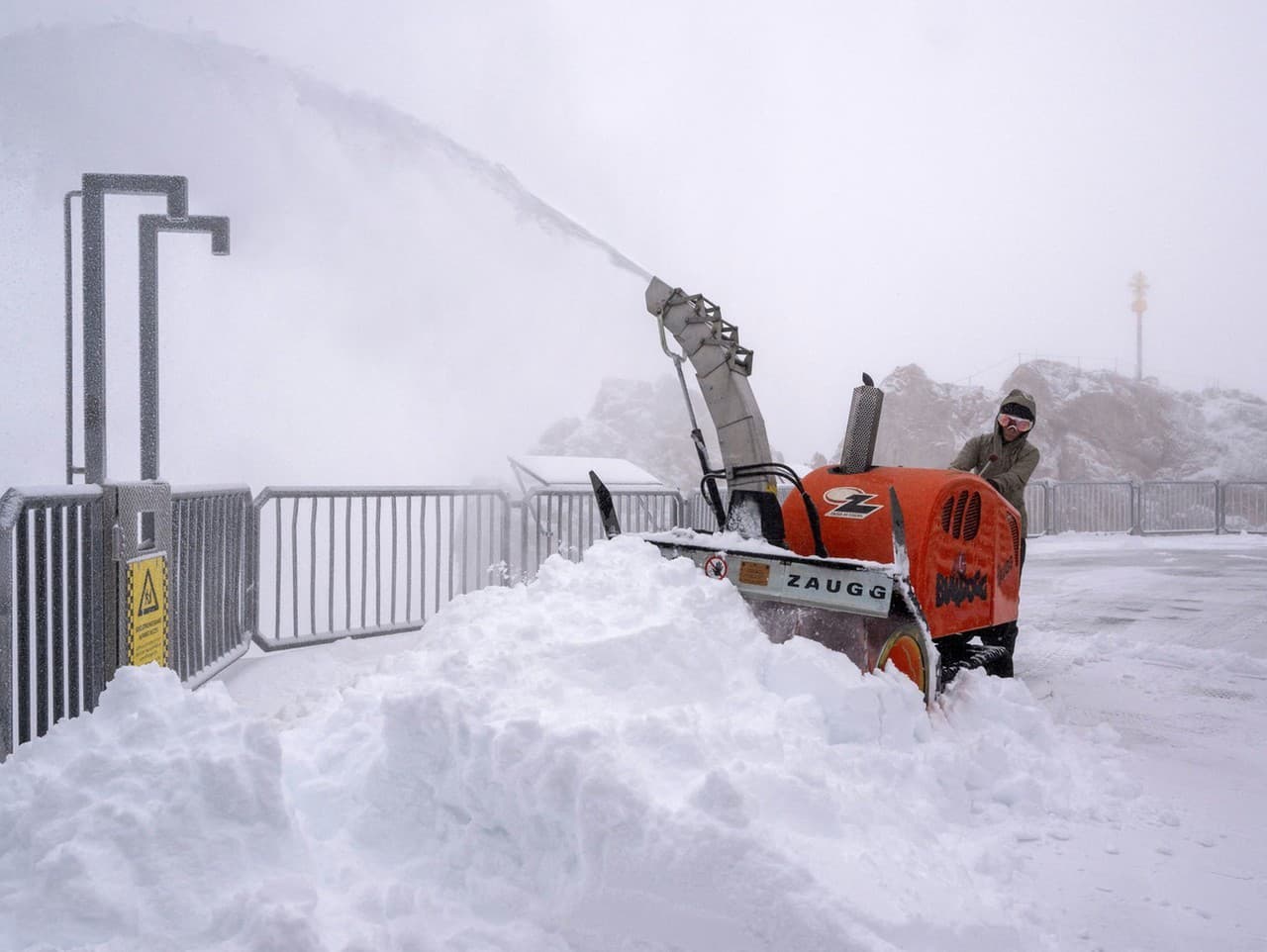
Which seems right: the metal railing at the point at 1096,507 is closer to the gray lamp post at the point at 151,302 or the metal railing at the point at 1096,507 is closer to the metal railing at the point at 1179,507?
the metal railing at the point at 1179,507

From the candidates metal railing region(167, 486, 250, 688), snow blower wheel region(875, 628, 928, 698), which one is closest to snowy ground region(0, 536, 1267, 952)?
snow blower wheel region(875, 628, 928, 698)

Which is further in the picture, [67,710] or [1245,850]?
[67,710]

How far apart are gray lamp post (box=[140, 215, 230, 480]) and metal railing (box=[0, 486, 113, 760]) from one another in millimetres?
691

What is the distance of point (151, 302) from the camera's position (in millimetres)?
4410

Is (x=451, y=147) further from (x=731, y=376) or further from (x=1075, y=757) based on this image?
(x=1075, y=757)

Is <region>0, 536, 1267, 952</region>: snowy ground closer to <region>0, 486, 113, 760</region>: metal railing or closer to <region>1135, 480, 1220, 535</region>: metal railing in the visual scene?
<region>0, 486, 113, 760</region>: metal railing

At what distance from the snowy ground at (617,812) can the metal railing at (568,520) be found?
3.80m

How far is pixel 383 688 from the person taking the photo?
143 inches

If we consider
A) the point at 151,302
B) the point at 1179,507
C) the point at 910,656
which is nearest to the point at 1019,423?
the point at 910,656

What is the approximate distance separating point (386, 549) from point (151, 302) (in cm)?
335

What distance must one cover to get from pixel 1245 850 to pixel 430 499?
20.0ft

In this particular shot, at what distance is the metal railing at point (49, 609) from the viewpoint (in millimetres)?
3076

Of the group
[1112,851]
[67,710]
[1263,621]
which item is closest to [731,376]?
[1112,851]

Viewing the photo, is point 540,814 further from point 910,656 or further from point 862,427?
point 862,427
